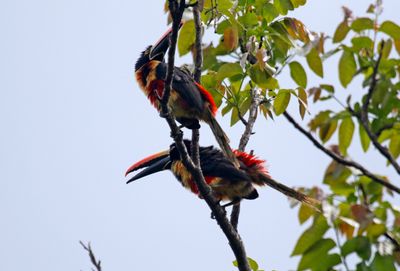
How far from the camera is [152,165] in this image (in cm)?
618

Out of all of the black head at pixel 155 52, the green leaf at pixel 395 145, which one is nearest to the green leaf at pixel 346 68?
the green leaf at pixel 395 145

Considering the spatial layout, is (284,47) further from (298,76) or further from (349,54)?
(349,54)

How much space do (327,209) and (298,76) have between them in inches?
43.8

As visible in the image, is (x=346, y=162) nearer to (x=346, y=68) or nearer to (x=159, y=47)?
(x=346, y=68)

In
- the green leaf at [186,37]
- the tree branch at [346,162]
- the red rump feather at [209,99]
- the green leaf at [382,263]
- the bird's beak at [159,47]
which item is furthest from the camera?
the bird's beak at [159,47]

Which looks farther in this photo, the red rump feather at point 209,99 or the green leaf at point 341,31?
the red rump feather at point 209,99

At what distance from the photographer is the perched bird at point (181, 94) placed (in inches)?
213

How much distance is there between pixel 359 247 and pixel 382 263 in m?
0.08

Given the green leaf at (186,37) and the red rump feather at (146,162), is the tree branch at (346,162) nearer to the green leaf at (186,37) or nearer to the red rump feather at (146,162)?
the green leaf at (186,37)

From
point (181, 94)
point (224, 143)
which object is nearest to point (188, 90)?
point (181, 94)

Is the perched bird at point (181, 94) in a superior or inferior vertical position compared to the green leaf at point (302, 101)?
superior

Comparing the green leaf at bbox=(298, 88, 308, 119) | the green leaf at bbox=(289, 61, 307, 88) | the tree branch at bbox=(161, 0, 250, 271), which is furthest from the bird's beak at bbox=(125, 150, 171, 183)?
the green leaf at bbox=(289, 61, 307, 88)

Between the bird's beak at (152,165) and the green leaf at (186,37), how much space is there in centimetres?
216

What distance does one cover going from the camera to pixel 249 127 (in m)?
5.11
